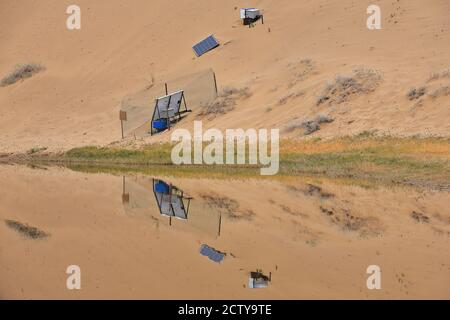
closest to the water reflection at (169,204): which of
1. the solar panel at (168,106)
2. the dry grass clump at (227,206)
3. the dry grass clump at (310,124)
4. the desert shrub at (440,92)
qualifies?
the dry grass clump at (227,206)

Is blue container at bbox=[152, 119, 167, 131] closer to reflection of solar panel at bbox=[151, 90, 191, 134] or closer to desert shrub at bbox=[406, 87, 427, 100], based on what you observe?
reflection of solar panel at bbox=[151, 90, 191, 134]

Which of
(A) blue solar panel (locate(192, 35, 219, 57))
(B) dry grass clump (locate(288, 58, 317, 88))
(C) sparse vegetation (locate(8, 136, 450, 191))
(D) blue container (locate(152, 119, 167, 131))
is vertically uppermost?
(A) blue solar panel (locate(192, 35, 219, 57))

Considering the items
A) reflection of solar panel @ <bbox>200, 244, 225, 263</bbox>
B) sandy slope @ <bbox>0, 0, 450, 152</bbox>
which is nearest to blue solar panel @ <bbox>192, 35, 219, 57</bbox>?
sandy slope @ <bbox>0, 0, 450, 152</bbox>

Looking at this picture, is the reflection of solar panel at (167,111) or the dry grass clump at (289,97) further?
the reflection of solar panel at (167,111)

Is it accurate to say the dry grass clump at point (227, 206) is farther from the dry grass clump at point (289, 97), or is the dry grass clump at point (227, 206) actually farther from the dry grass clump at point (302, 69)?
the dry grass clump at point (302, 69)

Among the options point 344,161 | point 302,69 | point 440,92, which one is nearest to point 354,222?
point 344,161
